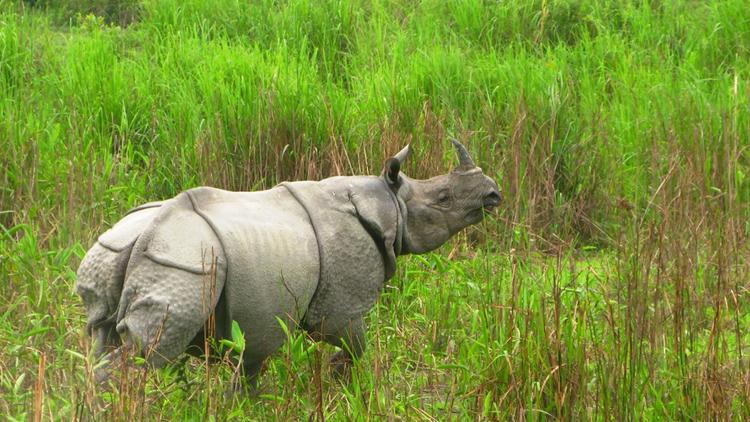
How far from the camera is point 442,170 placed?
250 inches

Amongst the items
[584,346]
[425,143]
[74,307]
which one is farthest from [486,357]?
[425,143]

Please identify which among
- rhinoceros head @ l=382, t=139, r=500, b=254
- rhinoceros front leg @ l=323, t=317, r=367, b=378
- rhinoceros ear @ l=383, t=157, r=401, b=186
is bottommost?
rhinoceros front leg @ l=323, t=317, r=367, b=378

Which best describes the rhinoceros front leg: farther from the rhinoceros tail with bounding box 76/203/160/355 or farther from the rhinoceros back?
the rhinoceros tail with bounding box 76/203/160/355

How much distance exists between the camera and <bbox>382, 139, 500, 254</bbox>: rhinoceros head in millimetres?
4750

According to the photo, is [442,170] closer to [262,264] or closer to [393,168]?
[393,168]

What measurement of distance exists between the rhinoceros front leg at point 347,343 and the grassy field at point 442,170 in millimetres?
54

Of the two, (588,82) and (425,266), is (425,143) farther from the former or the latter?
(588,82)

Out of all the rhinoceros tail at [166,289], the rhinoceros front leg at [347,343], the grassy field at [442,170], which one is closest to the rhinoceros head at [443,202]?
the grassy field at [442,170]

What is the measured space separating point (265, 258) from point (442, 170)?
2393 millimetres

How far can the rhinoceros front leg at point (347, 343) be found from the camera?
14.6 feet

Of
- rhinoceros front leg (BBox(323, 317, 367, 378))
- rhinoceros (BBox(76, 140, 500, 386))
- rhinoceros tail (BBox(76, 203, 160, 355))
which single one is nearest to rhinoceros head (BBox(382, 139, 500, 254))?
rhinoceros (BBox(76, 140, 500, 386))

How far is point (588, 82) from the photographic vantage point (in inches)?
298

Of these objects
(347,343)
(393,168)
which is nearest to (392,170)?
(393,168)

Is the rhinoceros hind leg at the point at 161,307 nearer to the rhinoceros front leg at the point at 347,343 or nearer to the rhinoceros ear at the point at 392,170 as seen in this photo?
the rhinoceros front leg at the point at 347,343
